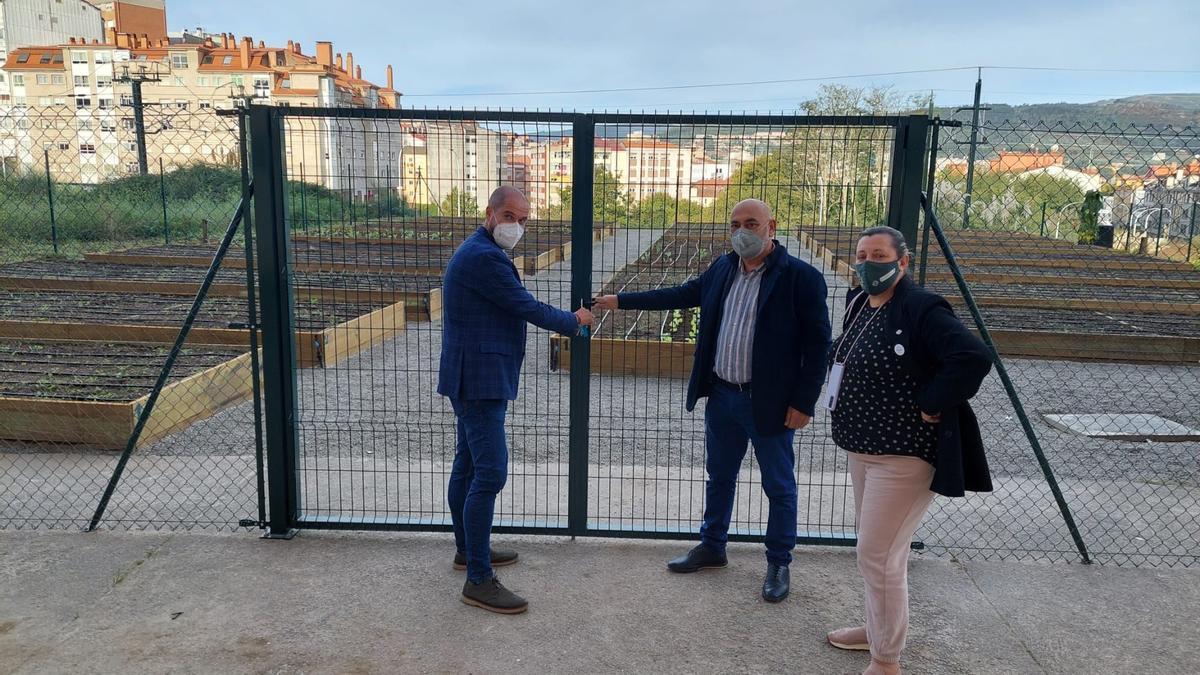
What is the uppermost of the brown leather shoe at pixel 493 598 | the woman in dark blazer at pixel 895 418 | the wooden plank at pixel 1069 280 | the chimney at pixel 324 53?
the chimney at pixel 324 53

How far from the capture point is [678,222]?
4391mm

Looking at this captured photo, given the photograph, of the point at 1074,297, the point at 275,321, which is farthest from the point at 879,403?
the point at 1074,297

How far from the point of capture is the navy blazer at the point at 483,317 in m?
3.56

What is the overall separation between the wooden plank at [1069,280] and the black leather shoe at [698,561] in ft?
43.3

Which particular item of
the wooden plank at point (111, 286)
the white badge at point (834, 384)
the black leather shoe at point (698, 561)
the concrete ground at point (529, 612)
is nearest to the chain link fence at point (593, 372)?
the concrete ground at point (529, 612)

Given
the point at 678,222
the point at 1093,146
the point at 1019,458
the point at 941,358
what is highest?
the point at 1093,146

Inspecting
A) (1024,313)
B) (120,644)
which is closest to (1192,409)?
(1024,313)

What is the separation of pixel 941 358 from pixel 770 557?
5.05 ft

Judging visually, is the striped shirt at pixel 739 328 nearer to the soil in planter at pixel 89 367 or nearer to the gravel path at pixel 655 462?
the gravel path at pixel 655 462

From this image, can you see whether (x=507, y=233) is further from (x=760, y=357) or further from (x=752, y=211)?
(x=760, y=357)

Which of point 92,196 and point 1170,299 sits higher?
point 92,196

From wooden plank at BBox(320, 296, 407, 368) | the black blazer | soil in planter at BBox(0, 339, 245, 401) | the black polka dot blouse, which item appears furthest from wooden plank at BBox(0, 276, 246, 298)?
the black blazer

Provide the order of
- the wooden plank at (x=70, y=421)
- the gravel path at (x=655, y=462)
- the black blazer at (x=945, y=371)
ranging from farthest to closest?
the wooden plank at (x=70, y=421), the gravel path at (x=655, y=462), the black blazer at (x=945, y=371)

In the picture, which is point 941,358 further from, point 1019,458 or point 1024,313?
point 1024,313
